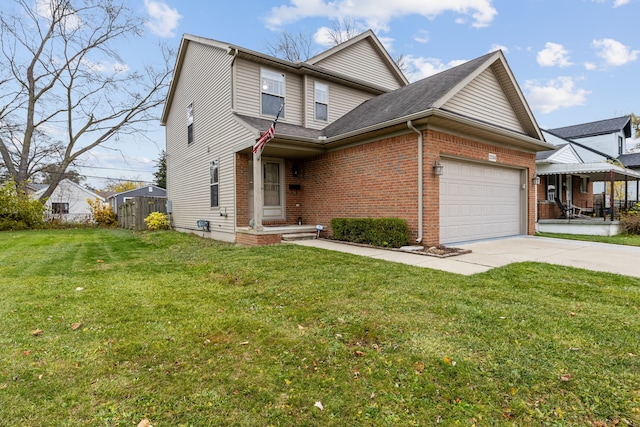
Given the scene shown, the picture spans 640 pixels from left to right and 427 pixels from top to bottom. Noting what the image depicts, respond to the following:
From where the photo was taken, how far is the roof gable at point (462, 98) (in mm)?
7934

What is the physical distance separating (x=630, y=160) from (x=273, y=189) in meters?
28.1

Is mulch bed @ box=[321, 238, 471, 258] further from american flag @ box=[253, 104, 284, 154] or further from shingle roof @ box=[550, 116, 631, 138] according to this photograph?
shingle roof @ box=[550, 116, 631, 138]

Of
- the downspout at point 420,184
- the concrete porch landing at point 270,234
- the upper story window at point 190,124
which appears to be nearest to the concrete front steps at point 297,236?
the concrete porch landing at point 270,234

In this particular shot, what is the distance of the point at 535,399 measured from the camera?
2.03m

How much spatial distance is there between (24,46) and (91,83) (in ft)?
12.6

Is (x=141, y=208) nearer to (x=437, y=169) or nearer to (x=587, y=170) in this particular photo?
(x=437, y=169)

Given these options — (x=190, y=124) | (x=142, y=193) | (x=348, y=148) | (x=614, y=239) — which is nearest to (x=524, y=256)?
(x=348, y=148)

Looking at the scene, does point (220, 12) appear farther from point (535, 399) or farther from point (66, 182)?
point (66, 182)

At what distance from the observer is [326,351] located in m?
2.69

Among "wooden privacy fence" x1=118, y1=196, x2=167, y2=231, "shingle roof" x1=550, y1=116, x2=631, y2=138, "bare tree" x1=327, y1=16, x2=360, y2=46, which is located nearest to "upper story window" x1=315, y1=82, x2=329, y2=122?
"wooden privacy fence" x1=118, y1=196, x2=167, y2=231

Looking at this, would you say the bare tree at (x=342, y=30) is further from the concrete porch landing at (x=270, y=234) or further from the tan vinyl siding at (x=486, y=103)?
the concrete porch landing at (x=270, y=234)

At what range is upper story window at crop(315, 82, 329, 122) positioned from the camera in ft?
38.1

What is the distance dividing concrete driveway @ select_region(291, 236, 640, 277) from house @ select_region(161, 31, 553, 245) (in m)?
1.04

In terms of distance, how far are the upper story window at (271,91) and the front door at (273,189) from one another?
1.67 m
